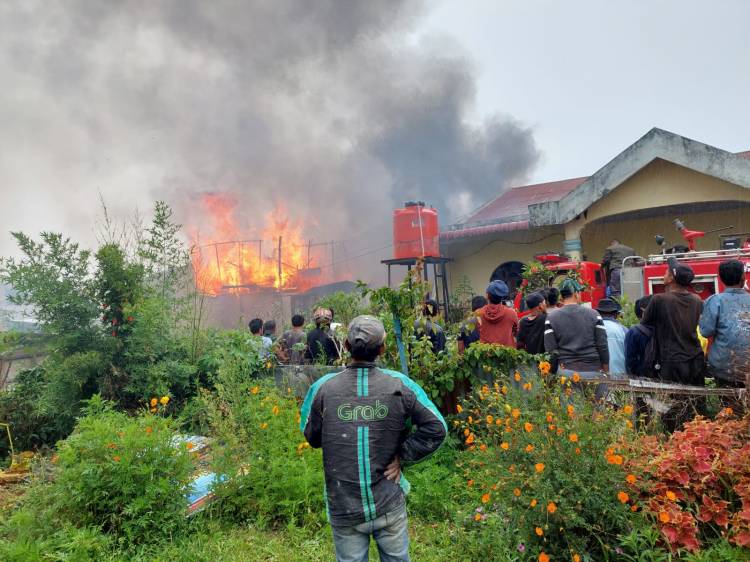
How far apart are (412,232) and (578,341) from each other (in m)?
10.3

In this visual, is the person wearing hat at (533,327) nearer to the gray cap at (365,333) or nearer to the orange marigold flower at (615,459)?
the orange marigold flower at (615,459)

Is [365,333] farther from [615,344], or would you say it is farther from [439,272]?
[439,272]

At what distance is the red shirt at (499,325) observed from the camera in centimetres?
654

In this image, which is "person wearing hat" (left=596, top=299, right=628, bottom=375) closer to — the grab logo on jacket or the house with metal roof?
the grab logo on jacket

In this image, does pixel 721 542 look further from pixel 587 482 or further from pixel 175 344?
pixel 175 344

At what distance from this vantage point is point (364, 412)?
9.22 feet

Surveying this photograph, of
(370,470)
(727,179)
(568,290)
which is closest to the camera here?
(370,470)

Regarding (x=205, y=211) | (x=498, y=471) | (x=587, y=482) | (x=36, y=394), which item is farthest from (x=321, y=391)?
(x=205, y=211)

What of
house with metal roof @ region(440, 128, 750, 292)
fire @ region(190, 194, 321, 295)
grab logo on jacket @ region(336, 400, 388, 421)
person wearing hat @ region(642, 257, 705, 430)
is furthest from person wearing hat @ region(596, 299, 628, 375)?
fire @ region(190, 194, 321, 295)

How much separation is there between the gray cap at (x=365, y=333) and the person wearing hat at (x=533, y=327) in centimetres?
334

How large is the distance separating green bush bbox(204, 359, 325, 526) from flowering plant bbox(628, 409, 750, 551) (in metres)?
2.53

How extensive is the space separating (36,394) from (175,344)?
6.29 ft

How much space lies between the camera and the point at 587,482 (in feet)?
10.6

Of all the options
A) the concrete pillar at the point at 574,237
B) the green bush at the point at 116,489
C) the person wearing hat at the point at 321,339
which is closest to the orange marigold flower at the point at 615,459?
the green bush at the point at 116,489
